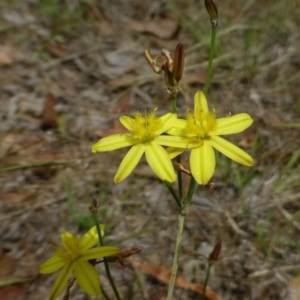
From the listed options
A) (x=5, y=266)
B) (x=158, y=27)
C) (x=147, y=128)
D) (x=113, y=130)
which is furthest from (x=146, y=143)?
(x=158, y=27)

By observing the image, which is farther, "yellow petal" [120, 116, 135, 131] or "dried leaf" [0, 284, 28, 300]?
"dried leaf" [0, 284, 28, 300]

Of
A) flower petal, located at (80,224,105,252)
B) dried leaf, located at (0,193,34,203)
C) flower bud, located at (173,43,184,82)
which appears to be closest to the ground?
dried leaf, located at (0,193,34,203)

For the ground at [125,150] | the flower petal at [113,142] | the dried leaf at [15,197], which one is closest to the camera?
the flower petal at [113,142]

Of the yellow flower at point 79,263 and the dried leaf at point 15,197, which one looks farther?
the dried leaf at point 15,197

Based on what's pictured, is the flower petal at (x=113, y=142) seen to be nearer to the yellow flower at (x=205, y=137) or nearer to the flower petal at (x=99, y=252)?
the yellow flower at (x=205, y=137)

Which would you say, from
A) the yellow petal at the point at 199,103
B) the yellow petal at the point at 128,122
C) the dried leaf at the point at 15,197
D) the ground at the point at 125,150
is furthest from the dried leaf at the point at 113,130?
the yellow petal at the point at 199,103

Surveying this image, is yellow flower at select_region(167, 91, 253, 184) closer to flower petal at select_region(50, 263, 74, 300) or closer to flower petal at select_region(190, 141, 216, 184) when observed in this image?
flower petal at select_region(190, 141, 216, 184)

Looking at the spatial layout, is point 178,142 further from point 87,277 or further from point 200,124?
point 87,277
